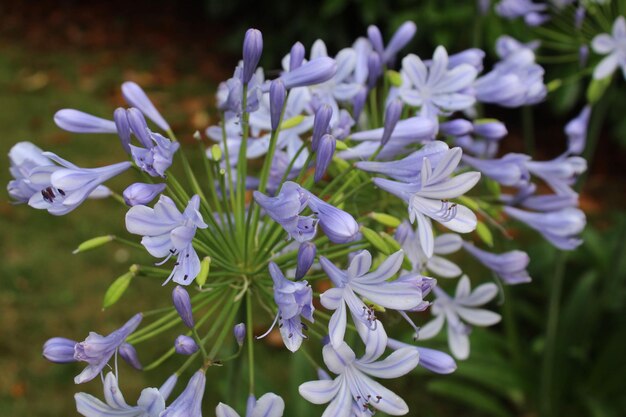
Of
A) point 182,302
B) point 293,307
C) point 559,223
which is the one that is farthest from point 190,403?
point 559,223

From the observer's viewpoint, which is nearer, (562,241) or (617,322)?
(562,241)

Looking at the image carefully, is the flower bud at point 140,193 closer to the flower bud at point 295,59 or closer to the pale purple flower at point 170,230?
the pale purple flower at point 170,230

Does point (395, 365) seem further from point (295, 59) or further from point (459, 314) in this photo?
point (295, 59)

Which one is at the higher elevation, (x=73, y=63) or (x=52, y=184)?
(x=52, y=184)

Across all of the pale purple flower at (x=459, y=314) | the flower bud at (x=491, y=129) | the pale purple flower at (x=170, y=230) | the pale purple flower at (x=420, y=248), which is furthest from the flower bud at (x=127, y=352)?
the flower bud at (x=491, y=129)

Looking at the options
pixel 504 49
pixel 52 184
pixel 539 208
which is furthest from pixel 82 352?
pixel 504 49

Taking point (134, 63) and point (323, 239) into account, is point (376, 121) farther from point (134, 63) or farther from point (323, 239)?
point (134, 63)

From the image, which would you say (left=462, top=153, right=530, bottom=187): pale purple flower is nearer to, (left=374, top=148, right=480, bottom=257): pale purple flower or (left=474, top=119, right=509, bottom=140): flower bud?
(left=474, top=119, right=509, bottom=140): flower bud
